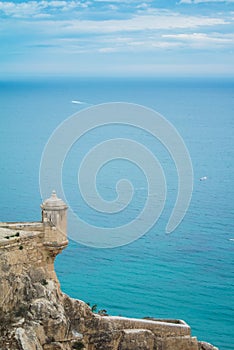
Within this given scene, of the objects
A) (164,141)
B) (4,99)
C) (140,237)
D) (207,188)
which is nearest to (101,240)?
(140,237)

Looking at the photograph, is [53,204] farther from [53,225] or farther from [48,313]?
[48,313]

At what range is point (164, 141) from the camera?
87500mm

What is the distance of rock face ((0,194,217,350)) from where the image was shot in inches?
826

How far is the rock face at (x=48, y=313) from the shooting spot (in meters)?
21.0

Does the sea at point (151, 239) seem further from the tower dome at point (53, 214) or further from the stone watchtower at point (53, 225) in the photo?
the tower dome at point (53, 214)

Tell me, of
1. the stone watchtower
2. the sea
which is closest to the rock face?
the stone watchtower

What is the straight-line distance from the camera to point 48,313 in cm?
2130

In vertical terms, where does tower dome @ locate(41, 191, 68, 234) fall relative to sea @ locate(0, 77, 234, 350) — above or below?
below

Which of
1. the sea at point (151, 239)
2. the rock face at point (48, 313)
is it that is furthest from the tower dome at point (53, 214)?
the sea at point (151, 239)

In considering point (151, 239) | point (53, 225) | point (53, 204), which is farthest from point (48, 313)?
point (151, 239)

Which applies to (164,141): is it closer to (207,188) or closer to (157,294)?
(207,188)

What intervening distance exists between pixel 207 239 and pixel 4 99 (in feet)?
368

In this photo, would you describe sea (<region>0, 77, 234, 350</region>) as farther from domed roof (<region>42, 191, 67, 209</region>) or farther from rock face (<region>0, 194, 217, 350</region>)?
domed roof (<region>42, 191, 67, 209</region>)

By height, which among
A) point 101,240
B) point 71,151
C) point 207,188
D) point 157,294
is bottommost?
point 157,294
